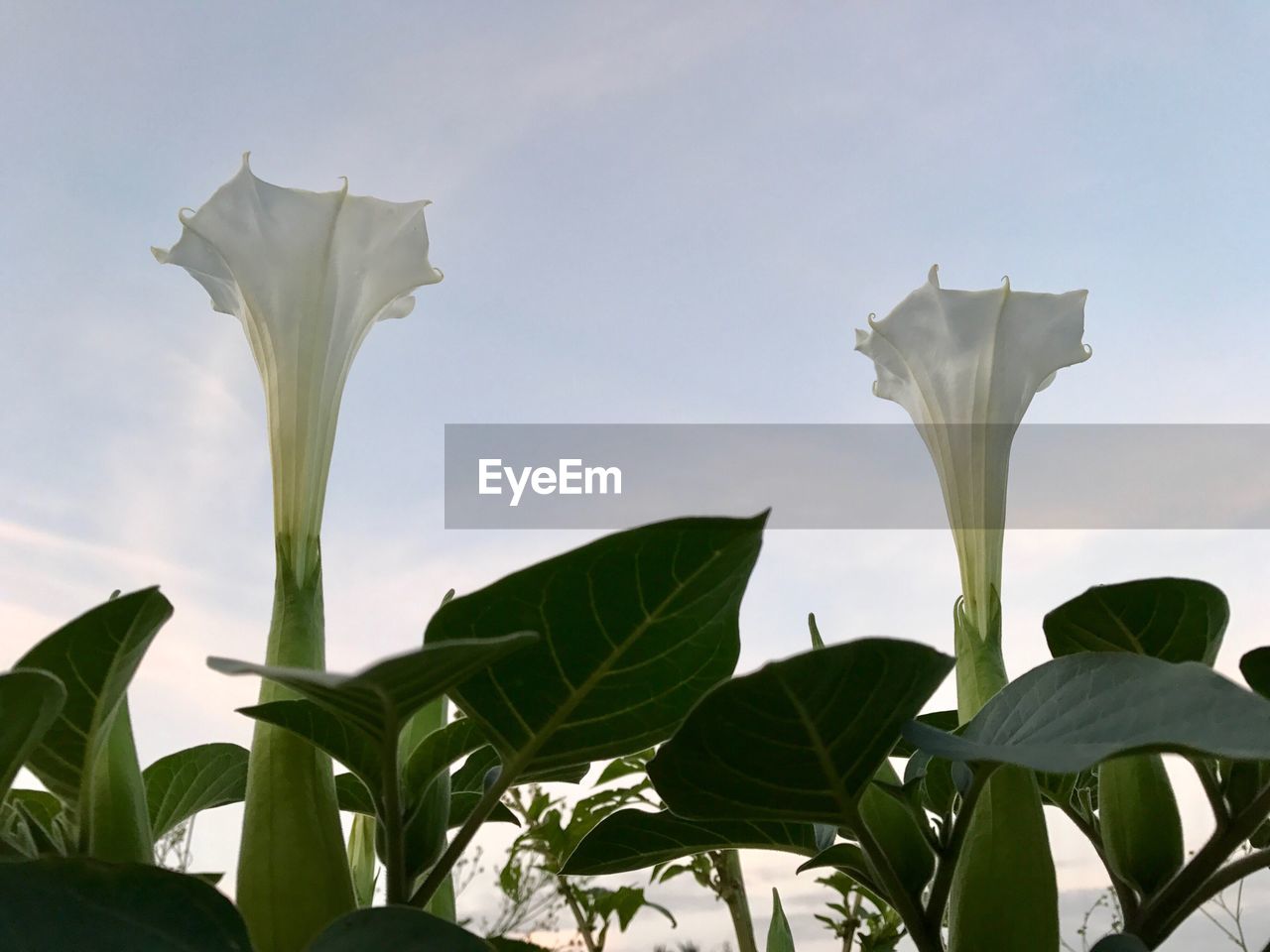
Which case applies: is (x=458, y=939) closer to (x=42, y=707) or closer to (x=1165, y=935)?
(x=42, y=707)

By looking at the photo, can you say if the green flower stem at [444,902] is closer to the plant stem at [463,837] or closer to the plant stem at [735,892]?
the plant stem at [463,837]

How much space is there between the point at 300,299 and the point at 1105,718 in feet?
1.27

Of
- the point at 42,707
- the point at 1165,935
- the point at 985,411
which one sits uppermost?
the point at 985,411

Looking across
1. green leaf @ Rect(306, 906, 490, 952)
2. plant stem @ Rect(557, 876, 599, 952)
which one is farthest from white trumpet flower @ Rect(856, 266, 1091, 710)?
plant stem @ Rect(557, 876, 599, 952)

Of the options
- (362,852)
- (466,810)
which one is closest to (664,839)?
(466,810)

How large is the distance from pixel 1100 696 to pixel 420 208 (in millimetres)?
376

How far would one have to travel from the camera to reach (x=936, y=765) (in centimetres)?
47

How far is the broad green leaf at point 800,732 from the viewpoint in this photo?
345mm

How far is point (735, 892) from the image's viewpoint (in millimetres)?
1013

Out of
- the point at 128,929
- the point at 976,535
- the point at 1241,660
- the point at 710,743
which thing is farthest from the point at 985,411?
the point at 128,929

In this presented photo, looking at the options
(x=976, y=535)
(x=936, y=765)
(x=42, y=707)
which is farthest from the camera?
(x=976, y=535)

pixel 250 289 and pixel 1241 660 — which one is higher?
pixel 250 289

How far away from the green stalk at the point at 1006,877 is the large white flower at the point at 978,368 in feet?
0.50

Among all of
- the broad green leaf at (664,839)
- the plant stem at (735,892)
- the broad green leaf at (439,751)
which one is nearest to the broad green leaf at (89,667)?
the broad green leaf at (439,751)
